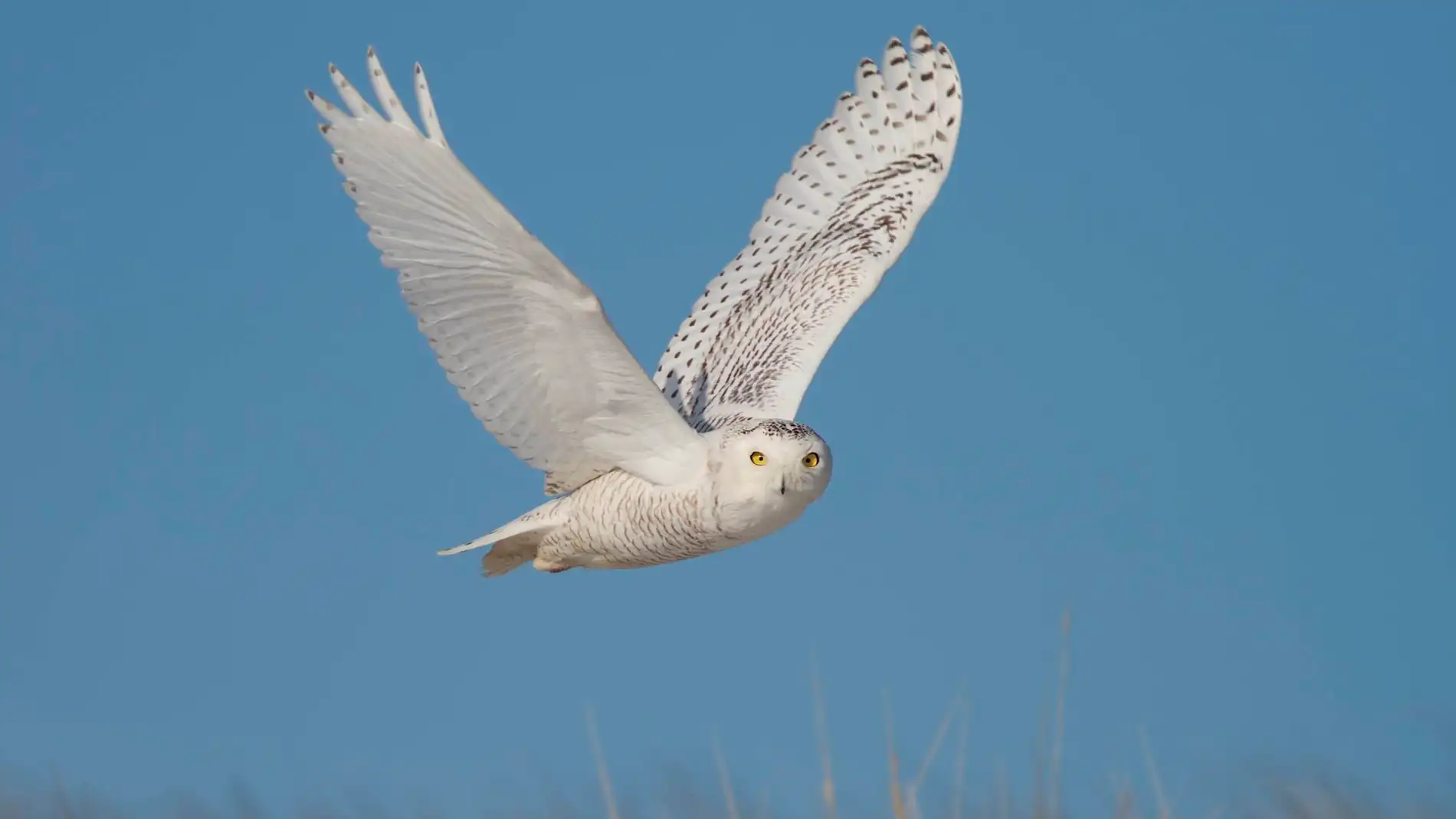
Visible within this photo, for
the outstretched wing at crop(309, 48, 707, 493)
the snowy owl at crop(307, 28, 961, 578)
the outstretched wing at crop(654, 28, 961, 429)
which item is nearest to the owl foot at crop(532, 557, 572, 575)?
the snowy owl at crop(307, 28, 961, 578)

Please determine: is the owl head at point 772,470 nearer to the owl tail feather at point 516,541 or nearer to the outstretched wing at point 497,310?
the outstretched wing at point 497,310

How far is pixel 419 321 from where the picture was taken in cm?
555

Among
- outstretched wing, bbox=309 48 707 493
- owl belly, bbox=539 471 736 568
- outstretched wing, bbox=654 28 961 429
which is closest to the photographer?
outstretched wing, bbox=309 48 707 493

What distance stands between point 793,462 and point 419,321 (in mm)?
1346

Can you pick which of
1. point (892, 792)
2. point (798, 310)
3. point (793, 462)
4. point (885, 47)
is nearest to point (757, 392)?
point (798, 310)

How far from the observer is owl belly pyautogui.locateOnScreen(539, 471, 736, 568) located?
5.51m

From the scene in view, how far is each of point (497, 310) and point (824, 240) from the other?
224cm

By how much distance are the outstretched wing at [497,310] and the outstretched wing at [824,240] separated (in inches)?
27.3

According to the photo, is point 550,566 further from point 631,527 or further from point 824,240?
point 824,240

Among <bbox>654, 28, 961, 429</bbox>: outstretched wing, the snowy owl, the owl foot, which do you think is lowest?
the owl foot

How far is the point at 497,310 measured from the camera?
5.47 m

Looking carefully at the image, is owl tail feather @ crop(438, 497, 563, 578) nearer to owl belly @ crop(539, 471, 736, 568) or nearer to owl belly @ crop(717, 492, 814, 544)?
owl belly @ crop(539, 471, 736, 568)

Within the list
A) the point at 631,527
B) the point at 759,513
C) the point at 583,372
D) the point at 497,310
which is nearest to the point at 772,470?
the point at 759,513

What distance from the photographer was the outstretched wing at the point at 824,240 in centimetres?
663
